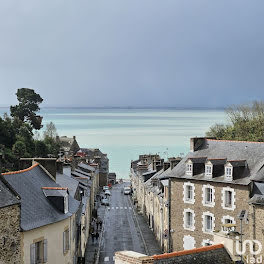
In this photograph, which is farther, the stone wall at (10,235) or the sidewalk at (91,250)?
the sidewalk at (91,250)

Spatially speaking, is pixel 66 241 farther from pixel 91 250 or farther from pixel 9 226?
pixel 91 250

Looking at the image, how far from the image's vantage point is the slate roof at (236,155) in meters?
33.7

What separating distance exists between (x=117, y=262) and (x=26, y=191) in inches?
Result: 489

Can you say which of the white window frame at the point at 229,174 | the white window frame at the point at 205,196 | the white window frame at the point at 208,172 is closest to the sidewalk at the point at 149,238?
the white window frame at the point at 205,196

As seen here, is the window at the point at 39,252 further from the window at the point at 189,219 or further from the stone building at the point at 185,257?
the window at the point at 189,219

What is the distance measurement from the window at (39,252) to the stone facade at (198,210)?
14292 millimetres

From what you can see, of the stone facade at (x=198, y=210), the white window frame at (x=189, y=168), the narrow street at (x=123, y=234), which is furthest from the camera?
the narrow street at (x=123, y=234)

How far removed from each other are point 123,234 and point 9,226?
96.4ft

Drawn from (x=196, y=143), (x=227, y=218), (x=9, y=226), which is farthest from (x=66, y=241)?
(x=196, y=143)

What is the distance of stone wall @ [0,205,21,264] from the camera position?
19.2 m

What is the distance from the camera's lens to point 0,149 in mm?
60656

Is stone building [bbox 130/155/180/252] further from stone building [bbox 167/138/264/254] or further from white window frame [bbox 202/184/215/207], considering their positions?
white window frame [bbox 202/184/215/207]

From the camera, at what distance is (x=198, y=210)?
36.1m

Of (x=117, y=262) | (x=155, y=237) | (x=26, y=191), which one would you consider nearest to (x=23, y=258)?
(x=26, y=191)
